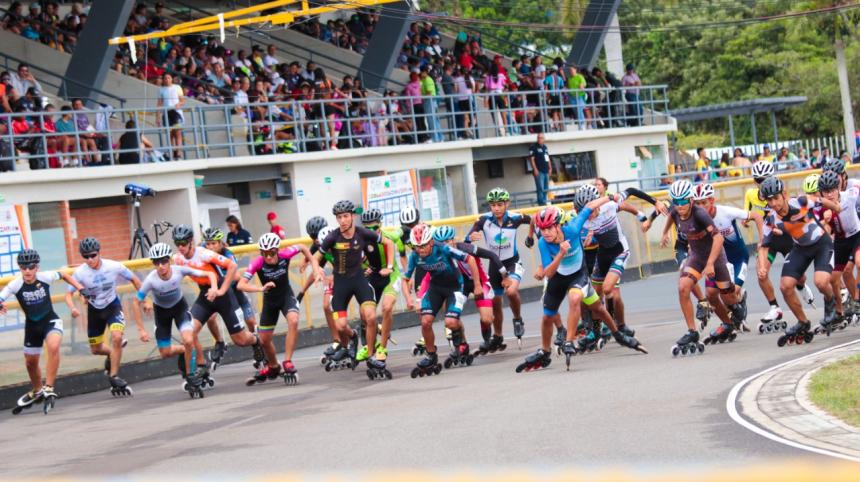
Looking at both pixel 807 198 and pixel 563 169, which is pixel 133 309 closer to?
pixel 807 198

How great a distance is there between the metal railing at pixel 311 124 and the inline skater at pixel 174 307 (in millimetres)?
9595

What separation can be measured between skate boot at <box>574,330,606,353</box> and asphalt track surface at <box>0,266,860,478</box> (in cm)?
15

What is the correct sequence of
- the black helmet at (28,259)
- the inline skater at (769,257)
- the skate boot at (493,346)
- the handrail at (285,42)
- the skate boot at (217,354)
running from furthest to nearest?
the handrail at (285,42), the skate boot at (217,354), the skate boot at (493,346), the black helmet at (28,259), the inline skater at (769,257)

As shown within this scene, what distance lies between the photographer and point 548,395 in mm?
13727

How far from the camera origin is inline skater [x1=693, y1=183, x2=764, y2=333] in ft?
55.7

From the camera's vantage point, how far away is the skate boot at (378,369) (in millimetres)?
17312

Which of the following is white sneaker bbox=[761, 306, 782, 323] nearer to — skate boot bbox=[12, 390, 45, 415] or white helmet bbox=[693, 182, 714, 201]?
white helmet bbox=[693, 182, 714, 201]

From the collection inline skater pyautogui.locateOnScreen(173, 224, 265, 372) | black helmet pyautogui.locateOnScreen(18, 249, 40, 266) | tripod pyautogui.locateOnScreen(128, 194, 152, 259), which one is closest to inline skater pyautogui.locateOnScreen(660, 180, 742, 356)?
inline skater pyautogui.locateOnScreen(173, 224, 265, 372)

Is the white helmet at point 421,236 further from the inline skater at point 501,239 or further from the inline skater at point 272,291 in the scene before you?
the inline skater at point 501,239

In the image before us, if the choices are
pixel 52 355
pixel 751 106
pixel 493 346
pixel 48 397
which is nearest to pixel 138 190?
pixel 52 355

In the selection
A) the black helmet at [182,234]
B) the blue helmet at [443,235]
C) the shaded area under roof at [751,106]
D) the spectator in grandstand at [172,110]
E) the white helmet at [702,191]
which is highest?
the spectator in grandstand at [172,110]

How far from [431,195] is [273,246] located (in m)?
18.1

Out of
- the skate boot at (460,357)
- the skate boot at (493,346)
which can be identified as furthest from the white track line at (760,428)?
the skate boot at (493,346)

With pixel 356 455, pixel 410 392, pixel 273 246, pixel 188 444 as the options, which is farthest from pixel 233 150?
pixel 356 455
